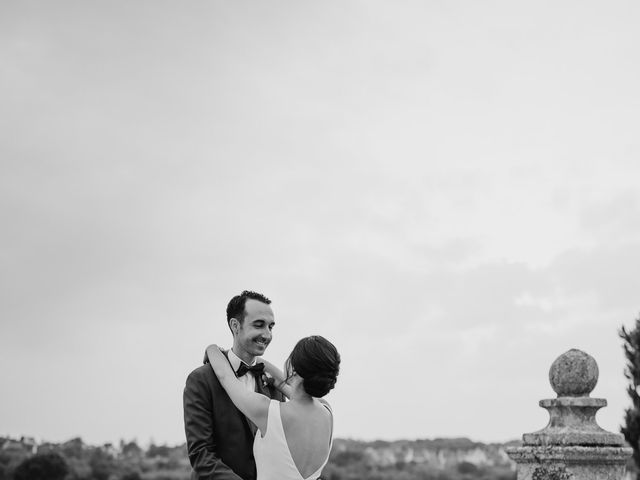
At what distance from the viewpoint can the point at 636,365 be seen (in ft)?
44.3

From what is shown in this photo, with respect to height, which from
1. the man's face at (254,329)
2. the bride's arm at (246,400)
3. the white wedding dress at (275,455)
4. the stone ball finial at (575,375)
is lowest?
the white wedding dress at (275,455)

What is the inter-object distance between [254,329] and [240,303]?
5.9 inches

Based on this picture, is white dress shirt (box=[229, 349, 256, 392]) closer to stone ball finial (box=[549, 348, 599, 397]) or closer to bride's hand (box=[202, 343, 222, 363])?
bride's hand (box=[202, 343, 222, 363])

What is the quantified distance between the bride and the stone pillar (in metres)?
3.38

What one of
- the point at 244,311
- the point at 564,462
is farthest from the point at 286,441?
the point at 564,462

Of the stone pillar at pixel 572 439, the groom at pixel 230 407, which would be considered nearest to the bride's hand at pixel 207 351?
the groom at pixel 230 407

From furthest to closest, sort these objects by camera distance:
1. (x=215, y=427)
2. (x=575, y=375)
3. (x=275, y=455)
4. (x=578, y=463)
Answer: (x=575, y=375)
(x=578, y=463)
(x=215, y=427)
(x=275, y=455)

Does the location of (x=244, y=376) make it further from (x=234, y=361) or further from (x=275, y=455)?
(x=275, y=455)

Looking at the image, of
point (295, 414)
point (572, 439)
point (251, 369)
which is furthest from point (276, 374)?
point (572, 439)

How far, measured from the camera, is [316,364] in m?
4.06

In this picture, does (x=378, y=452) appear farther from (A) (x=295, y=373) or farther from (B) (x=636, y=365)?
(A) (x=295, y=373)

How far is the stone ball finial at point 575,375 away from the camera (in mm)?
7230

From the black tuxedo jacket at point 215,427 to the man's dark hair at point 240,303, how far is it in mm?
305

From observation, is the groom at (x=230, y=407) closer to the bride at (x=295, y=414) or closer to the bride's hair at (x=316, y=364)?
the bride at (x=295, y=414)
